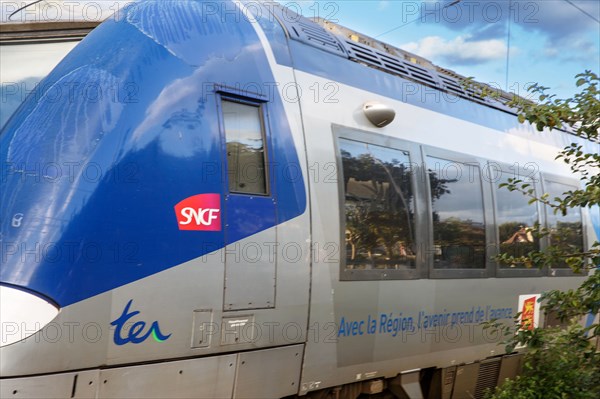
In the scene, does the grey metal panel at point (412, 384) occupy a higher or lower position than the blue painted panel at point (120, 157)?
lower

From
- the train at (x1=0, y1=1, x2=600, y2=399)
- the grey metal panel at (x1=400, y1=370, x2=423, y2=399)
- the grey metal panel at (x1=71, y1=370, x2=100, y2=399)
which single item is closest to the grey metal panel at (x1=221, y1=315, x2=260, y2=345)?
the train at (x1=0, y1=1, x2=600, y2=399)

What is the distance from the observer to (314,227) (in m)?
4.25

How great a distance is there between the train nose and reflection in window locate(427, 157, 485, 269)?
3.34 metres

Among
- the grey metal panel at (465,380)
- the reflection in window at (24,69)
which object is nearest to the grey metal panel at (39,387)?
the reflection in window at (24,69)

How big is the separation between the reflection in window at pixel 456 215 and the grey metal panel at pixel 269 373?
1775 millimetres

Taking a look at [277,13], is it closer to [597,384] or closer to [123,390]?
[123,390]

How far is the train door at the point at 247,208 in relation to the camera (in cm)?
377

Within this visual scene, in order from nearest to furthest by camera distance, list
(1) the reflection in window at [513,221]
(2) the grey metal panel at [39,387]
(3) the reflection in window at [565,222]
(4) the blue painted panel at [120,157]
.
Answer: (2) the grey metal panel at [39,387] → (4) the blue painted panel at [120,157] → (1) the reflection in window at [513,221] → (3) the reflection in window at [565,222]

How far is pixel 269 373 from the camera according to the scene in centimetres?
404

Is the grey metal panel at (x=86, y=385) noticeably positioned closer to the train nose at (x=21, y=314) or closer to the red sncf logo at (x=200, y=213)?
the train nose at (x=21, y=314)

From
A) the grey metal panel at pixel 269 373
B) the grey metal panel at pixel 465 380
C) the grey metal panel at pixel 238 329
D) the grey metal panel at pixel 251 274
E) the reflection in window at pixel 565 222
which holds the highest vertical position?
the reflection in window at pixel 565 222

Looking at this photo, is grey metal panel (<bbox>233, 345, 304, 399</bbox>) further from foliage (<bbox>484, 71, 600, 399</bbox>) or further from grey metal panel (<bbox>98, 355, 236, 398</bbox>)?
foliage (<bbox>484, 71, 600, 399</bbox>)

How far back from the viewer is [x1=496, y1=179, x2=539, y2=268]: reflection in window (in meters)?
6.23

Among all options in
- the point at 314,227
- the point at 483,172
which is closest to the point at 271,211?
the point at 314,227
